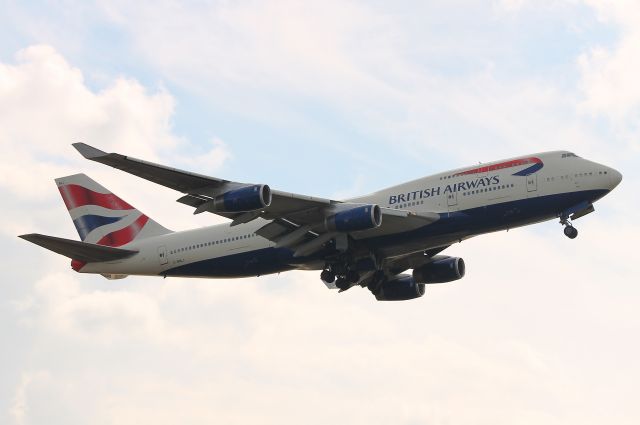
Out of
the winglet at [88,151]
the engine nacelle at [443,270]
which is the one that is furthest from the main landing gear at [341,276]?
the winglet at [88,151]

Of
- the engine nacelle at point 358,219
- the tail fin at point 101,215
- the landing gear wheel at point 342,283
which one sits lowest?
the landing gear wheel at point 342,283

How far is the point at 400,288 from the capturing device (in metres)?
52.5

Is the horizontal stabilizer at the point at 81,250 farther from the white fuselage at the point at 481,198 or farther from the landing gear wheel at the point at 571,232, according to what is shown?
the landing gear wheel at the point at 571,232

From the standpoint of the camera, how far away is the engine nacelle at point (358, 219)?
4178 cm

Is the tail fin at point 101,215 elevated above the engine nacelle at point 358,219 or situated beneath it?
elevated above

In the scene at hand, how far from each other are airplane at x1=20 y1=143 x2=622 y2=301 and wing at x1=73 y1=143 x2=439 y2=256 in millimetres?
43

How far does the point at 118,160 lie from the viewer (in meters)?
38.3

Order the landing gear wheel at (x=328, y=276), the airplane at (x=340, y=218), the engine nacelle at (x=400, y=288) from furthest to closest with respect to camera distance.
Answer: the engine nacelle at (x=400, y=288), the landing gear wheel at (x=328, y=276), the airplane at (x=340, y=218)

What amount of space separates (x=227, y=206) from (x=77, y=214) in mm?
16297

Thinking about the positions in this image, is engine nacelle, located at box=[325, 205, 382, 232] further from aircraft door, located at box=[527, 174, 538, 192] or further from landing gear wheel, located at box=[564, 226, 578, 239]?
landing gear wheel, located at box=[564, 226, 578, 239]

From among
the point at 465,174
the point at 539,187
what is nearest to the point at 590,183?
the point at 539,187

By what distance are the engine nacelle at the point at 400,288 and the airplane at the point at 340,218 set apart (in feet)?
10.8

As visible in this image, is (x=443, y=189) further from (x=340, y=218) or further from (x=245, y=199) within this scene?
(x=245, y=199)

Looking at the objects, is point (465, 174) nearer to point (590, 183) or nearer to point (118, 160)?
point (590, 183)
